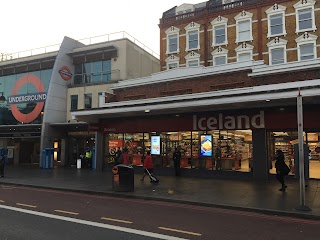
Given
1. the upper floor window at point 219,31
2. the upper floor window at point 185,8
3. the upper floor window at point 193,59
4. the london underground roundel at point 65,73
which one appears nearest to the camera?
the london underground roundel at point 65,73

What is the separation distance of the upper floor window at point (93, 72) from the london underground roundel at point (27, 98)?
3427mm

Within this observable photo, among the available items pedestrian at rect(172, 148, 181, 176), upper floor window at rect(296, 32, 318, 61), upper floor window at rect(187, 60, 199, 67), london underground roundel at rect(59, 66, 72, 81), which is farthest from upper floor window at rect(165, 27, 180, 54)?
pedestrian at rect(172, 148, 181, 176)

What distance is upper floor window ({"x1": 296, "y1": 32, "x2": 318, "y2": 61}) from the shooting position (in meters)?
24.5

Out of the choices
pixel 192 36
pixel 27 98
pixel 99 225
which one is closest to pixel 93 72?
pixel 27 98

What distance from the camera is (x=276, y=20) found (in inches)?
1033

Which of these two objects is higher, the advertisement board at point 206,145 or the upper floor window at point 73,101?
the upper floor window at point 73,101

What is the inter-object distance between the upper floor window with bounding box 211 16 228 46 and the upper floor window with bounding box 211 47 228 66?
0.70 metres

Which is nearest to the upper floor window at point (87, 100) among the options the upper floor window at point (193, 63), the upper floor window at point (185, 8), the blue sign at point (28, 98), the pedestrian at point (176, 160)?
the blue sign at point (28, 98)

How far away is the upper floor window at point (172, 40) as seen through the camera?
30.1 metres

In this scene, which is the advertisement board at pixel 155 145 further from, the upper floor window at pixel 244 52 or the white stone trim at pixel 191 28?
the white stone trim at pixel 191 28

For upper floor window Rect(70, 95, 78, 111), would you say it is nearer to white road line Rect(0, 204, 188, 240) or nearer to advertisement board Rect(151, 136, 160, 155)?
advertisement board Rect(151, 136, 160, 155)

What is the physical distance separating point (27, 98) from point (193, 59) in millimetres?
15640

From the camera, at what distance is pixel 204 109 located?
56.9 ft

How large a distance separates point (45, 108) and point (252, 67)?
17127mm
